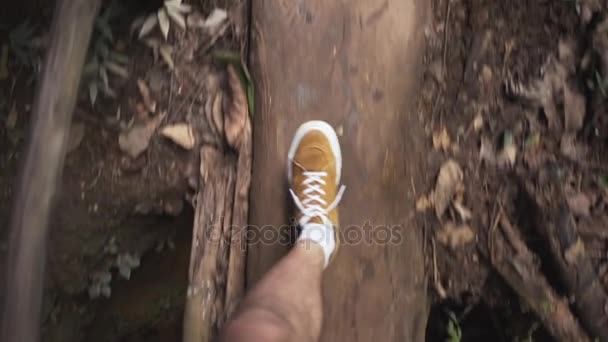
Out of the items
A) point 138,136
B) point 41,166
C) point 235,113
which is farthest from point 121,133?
point 41,166

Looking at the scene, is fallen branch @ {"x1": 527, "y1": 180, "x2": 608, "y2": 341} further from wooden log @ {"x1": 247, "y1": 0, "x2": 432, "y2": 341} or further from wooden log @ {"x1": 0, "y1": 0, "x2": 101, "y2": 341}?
wooden log @ {"x1": 0, "y1": 0, "x2": 101, "y2": 341}

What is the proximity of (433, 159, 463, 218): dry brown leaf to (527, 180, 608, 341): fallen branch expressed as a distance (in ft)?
0.69

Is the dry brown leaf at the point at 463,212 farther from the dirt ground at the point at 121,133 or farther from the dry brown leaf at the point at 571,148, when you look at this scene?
the dirt ground at the point at 121,133

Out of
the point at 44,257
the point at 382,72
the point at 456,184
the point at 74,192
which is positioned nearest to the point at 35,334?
the point at 44,257

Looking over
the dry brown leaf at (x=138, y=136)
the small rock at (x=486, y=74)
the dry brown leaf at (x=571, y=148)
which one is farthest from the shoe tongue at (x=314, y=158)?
the dry brown leaf at (x=571, y=148)

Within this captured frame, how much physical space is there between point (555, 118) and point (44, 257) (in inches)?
55.2

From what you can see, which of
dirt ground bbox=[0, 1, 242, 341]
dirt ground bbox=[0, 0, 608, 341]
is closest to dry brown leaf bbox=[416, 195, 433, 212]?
dirt ground bbox=[0, 0, 608, 341]

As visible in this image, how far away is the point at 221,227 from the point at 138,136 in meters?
0.34

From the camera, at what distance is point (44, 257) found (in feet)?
3.51

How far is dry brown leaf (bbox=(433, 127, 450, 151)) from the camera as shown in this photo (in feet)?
5.47

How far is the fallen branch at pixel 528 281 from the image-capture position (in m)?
1.66

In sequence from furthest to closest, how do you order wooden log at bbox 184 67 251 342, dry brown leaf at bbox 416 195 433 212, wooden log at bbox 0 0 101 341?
dry brown leaf at bbox 416 195 433 212
wooden log at bbox 184 67 251 342
wooden log at bbox 0 0 101 341

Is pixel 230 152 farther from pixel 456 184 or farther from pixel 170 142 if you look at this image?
pixel 456 184

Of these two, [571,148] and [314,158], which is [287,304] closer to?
[314,158]
